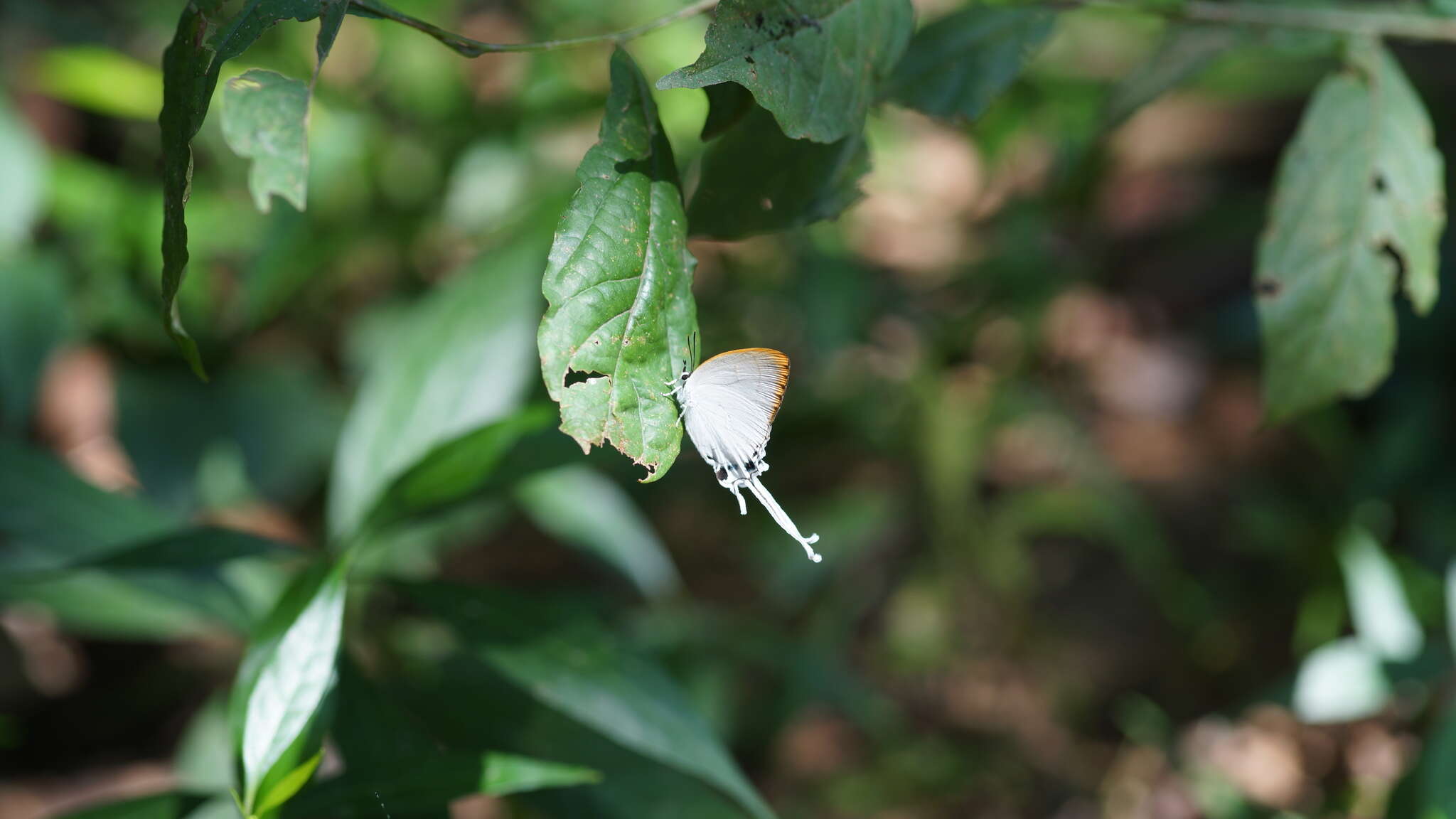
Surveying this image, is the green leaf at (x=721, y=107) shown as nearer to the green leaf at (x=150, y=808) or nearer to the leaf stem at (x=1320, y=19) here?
the leaf stem at (x=1320, y=19)

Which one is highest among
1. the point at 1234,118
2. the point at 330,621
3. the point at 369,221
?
the point at 369,221

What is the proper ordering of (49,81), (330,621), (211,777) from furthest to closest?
(49,81) → (211,777) → (330,621)

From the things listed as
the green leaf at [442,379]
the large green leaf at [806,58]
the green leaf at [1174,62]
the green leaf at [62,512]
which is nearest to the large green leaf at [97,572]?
the green leaf at [62,512]

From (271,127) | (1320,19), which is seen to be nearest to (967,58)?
(1320,19)

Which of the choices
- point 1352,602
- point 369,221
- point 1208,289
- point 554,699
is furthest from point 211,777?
point 1208,289

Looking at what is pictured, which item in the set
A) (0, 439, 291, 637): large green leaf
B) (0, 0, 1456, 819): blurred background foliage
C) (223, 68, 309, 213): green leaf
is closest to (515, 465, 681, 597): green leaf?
(0, 0, 1456, 819): blurred background foliage

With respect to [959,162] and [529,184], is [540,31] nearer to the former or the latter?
[529,184]
